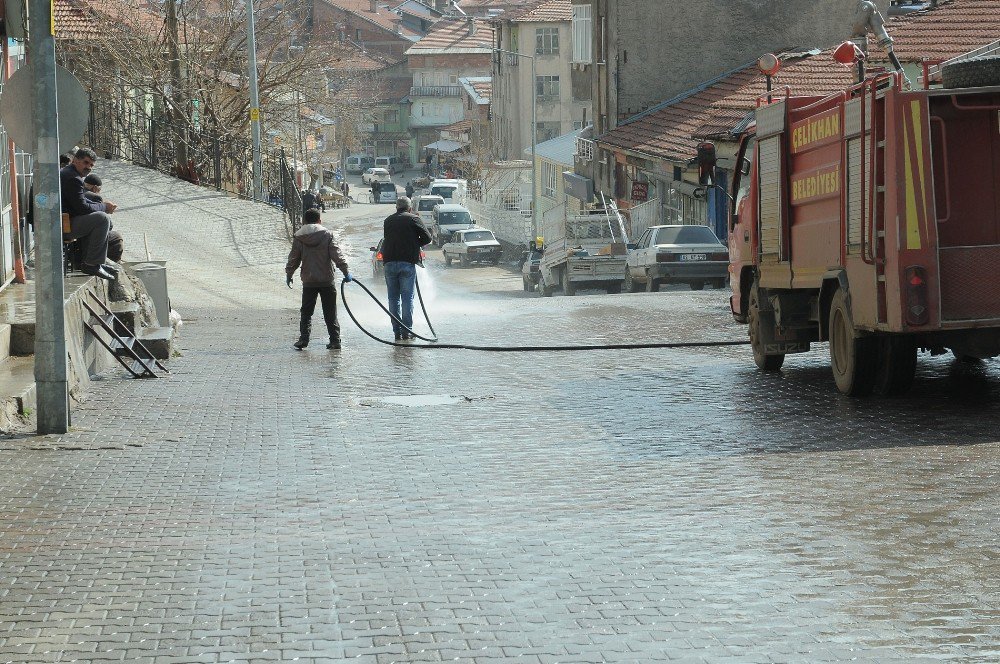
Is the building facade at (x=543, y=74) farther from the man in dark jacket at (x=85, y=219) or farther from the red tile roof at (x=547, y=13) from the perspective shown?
the man in dark jacket at (x=85, y=219)

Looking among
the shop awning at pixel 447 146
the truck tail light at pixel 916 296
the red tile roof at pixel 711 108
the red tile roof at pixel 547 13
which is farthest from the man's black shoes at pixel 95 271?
the shop awning at pixel 447 146

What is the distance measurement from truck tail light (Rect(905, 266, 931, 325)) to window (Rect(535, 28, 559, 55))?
7282 cm

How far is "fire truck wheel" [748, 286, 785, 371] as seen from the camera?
15281mm

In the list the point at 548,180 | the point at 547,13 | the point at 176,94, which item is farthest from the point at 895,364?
the point at 547,13

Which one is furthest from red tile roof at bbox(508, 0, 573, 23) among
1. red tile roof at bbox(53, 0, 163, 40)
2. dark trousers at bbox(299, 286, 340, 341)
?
dark trousers at bbox(299, 286, 340, 341)

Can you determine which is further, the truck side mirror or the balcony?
the balcony

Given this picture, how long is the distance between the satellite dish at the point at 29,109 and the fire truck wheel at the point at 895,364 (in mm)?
6775

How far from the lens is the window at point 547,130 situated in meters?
82.8

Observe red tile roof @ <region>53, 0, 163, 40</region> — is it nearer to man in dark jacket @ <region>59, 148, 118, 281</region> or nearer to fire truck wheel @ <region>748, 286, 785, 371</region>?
man in dark jacket @ <region>59, 148, 118, 281</region>

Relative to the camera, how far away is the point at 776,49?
4638cm

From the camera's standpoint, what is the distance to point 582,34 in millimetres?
56062

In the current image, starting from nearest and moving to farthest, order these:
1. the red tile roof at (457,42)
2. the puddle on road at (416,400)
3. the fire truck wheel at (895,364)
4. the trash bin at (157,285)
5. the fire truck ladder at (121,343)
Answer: the fire truck wheel at (895,364) → the puddle on road at (416,400) → the fire truck ladder at (121,343) → the trash bin at (157,285) → the red tile roof at (457,42)

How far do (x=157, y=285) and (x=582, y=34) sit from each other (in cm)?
3949

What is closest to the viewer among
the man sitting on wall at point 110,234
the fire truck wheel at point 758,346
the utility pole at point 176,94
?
the fire truck wheel at point 758,346
